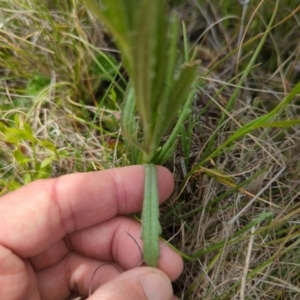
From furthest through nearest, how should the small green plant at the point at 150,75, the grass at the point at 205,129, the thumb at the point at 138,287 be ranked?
the grass at the point at 205,129
the thumb at the point at 138,287
the small green plant at the point at 150,75

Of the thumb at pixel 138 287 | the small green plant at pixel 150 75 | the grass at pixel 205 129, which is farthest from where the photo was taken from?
the grass at pixel 205 129

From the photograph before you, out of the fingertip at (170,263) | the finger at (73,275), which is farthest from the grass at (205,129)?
the finger at (73,275)

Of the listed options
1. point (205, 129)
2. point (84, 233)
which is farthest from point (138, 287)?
point (205, 129)

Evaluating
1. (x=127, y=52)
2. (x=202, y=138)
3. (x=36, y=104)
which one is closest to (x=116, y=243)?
(x=202, y=138)

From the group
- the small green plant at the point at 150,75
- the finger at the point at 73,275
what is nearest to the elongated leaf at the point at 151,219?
the small green plant at the point at 150,75

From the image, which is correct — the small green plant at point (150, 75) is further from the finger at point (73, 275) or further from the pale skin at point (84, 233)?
the finger at point (73, 275)

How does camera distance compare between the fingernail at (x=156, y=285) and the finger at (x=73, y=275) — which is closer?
the fingernail at (x=156, y=285)

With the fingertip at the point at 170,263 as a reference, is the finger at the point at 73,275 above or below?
below

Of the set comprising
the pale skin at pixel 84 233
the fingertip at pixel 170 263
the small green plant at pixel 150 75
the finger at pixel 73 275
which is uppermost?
the small green plant at pixel 150 75
